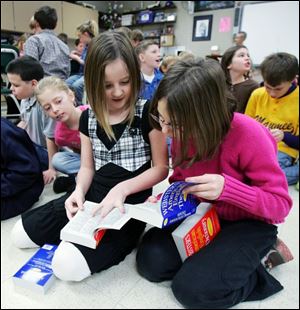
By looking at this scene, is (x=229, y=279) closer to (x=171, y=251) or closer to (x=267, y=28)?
(x=171, y=251)

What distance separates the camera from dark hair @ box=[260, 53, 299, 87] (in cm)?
118

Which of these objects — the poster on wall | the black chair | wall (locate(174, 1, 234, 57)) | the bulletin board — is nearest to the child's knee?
the black chair

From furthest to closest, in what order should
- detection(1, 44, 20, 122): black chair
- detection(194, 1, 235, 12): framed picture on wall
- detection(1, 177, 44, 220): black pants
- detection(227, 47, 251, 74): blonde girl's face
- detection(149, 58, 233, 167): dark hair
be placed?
detection(194, 1, 235, 12): framed picture on wall, detection(1, 44, 20, 122): black chair, detection(227, 47, 251, 74): blonde girl's face, detection(1, 177, 44, 220): black pants, detection(149, 58, 233, 167): dark hair

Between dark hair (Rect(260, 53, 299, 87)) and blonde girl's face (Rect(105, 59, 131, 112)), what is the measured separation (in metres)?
0.73

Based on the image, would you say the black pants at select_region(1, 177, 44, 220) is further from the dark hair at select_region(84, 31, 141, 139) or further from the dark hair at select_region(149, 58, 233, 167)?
the dark hair at select_region(149, 58, 233, 167)

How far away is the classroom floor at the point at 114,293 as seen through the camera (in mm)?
671

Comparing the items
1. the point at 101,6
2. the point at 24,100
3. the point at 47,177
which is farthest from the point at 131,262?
the point at 101,6

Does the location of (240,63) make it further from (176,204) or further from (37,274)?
(37,274)

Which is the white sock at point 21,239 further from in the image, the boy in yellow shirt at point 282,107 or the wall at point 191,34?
the wall at point 191,34

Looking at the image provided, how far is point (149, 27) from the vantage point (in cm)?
444

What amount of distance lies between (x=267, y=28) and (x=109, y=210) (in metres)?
3.54

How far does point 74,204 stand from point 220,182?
0.42 meters

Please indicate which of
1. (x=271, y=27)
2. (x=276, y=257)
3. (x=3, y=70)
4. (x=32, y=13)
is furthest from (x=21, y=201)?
(x=32, y=13)

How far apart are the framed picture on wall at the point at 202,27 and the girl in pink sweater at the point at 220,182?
3649 mm
